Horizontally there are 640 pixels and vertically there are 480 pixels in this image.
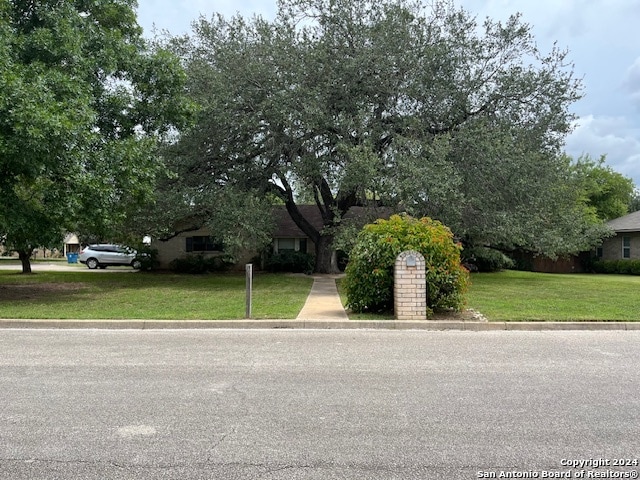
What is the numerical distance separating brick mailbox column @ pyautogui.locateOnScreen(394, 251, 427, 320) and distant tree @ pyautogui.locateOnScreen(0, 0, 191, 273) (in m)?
8.18

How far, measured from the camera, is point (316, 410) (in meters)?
4.79

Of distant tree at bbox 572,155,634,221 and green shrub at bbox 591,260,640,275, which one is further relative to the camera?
distant tree at bbox 572,155,634,221

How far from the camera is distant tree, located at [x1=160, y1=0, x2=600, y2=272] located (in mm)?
18203

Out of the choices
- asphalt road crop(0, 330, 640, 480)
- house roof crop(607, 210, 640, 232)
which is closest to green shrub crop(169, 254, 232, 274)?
asphalt road crop(0, 330, 640, 480)

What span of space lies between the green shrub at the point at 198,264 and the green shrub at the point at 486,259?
1326cm

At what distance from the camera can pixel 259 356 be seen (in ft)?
23.8

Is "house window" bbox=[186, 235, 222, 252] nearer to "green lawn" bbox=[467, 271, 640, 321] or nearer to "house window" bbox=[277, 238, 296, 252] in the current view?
"house window" bbox=[277, 238, 296, 252]

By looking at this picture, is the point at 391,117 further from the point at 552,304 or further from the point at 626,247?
the point at 626,247

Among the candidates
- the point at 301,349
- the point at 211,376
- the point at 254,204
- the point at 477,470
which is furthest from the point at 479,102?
the point at 477,470

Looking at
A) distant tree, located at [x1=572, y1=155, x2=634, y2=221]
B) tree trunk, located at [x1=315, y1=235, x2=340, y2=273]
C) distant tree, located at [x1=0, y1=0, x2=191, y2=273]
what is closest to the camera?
distant tree, located at [x1=0, y1=0, x2=191, y2=273]

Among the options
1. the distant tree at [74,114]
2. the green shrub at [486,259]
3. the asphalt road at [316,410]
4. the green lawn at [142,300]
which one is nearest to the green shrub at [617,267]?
Result: the green shrub at [486,259]

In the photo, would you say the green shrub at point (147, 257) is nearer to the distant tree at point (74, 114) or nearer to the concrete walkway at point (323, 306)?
the distant tree at point (74, 114)

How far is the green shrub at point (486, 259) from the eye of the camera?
2731 cm

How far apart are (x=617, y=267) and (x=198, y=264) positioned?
81.2 ft
